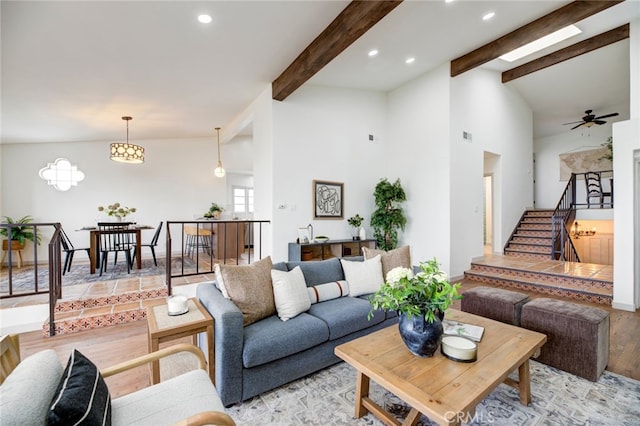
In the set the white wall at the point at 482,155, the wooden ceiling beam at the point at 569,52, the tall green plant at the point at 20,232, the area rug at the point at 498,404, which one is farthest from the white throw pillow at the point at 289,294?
the wooden ceiling beam at the point at 569,52

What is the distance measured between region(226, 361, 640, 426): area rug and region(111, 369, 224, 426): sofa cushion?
0.60 meters

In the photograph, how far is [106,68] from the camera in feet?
11.0

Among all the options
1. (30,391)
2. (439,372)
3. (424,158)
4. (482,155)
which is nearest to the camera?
(30,391)

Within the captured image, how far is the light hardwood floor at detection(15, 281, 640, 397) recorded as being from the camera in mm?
2297

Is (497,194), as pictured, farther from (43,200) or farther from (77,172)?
(43,200)

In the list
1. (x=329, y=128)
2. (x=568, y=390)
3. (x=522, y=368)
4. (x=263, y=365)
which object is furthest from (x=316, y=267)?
(x=329, y=128)

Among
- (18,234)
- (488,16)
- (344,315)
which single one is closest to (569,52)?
(488,16)

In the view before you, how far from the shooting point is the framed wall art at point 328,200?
526 cm

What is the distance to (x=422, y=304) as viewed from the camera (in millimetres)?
1735

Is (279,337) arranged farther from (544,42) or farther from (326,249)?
(544,42)

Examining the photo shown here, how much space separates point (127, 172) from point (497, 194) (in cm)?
859

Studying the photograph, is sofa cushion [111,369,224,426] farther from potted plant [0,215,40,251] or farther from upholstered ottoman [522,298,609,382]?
potted plant [0,215,40,251]

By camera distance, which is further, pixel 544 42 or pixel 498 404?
pixel 544 42

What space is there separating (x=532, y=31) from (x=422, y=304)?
4838 millimetres
